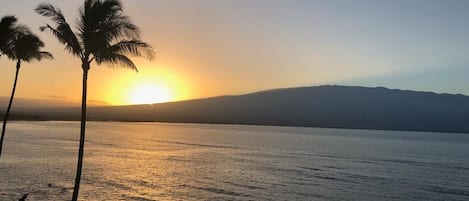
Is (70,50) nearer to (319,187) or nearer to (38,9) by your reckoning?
(38,9)

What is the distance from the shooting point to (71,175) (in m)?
52.5

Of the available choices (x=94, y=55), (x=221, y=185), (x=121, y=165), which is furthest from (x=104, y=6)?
(x=121, y=165)

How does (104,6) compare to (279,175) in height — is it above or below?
above

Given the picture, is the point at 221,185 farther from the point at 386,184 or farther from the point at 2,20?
the point at 2,20

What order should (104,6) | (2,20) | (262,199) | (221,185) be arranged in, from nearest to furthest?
(104,6) → (2,20) → (262,199) → (221,185)

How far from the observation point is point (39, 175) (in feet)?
166

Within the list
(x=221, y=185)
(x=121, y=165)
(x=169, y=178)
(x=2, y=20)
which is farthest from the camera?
(x=121, y=165)

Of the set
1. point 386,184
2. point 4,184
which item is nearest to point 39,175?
point 4,184

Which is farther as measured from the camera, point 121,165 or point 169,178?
point 121,165

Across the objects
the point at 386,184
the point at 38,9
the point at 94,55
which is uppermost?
the point at 38,9

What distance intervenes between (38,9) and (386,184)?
45.8 metres

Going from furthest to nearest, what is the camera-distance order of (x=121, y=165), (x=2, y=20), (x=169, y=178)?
(x=121, y=165) < (x=169, y=178) < (x=2, y=20)

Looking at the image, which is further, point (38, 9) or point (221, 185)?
point (221, 185)

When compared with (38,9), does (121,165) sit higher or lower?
lower
